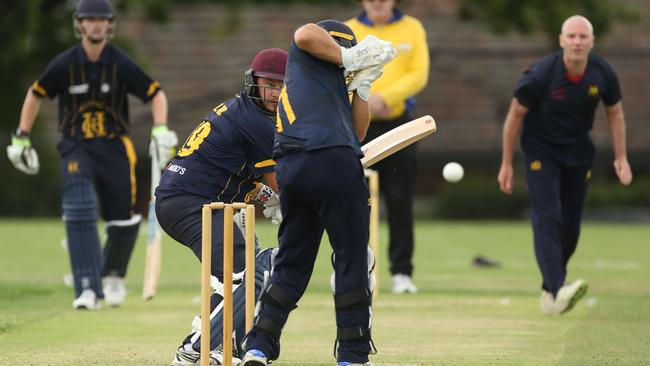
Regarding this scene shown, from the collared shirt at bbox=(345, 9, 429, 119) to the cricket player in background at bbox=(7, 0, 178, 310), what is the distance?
201cm

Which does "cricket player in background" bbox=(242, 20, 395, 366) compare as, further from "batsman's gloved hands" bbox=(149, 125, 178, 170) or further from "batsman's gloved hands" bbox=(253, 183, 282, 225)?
"batsman's gloved hands" bbox=(149, 125, 178, 170)

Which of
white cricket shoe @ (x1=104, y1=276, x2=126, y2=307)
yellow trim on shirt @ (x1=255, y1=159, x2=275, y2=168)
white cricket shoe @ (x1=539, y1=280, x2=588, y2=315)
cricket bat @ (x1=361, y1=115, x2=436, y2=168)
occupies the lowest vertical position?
white cricket shoe @ (x1=104, y1=276, x2=126, y2=307)

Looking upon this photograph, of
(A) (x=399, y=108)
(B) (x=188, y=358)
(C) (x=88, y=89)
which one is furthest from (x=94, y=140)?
(B) (x=188, y=358)

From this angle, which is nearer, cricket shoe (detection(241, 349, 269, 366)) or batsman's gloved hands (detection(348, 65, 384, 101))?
cricket shoe (detection(241, 349, 269, 366))

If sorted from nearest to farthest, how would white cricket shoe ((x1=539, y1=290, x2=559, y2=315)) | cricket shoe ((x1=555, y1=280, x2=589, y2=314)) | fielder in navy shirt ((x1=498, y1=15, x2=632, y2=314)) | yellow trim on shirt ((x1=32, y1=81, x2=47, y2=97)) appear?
1. cricket shoe ((x1=555, y1=280, x2=589, y2=314))
2. white cricket shoe ((x1=539, y1=290, x2=559, y2=315))
3. fielder in navy shirt ((x1=498, y1=15, x2=632, y2=314))
4. yellow trim on shirt ((x1=32, y1=81, x2=47, y2=97))

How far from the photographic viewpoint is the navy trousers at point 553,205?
1015cm

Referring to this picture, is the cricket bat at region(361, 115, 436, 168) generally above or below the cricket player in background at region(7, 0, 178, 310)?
above

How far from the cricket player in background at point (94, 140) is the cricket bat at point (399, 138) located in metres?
3.66

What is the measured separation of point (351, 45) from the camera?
22.5ft

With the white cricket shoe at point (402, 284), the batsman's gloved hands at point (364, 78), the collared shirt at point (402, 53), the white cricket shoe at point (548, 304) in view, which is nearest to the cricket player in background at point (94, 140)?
the collared shirt at point (402, 53)

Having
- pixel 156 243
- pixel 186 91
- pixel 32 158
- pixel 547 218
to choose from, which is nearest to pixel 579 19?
pixel 547 218

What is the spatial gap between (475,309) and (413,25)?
268cm

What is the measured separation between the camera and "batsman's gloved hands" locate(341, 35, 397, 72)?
659 centimetres

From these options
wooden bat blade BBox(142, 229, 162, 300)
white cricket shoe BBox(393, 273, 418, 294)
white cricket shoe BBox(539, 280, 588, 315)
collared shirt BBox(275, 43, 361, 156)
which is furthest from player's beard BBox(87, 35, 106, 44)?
collared shirt BBox(275, 43, 361, 156)
